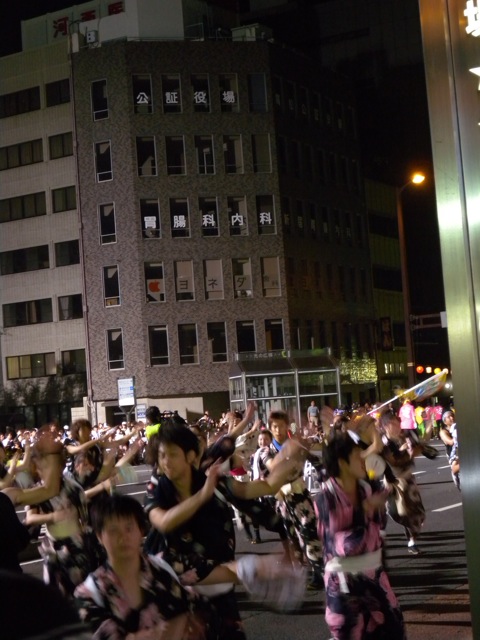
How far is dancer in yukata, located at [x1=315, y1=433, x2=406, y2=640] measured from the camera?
20.1 feet

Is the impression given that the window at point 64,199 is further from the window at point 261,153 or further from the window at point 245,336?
the window at point 245,336

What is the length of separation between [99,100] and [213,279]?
10.8m

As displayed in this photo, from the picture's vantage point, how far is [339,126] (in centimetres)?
6359

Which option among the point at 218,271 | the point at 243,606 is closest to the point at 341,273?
the point at 218,271

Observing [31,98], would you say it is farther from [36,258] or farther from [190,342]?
[190,342]

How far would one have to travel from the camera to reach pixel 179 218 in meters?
56.7

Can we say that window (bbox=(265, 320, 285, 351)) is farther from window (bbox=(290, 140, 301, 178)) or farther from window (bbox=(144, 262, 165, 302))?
window (bbox=(290, 140, 301, 178))

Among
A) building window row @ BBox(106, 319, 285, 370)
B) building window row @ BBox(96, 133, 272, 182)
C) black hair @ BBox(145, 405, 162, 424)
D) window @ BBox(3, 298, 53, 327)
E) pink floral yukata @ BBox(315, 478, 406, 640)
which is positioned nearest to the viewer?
pink floral yukata @ BBox(315, 478, 406, 640)

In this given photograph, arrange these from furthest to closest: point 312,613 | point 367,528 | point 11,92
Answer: point 11,92 < point 312,613 < point 367,528

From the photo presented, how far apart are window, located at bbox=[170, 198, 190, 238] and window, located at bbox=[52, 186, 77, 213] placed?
17.7 feet

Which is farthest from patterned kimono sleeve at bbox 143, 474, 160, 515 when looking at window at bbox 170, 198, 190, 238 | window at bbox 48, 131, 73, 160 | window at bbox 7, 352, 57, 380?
→ window at bbox 7, 352, 57, 380

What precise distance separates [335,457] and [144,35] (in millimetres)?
53521

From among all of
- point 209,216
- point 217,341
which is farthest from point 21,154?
point 217,341

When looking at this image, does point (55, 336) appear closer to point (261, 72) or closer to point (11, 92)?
point (11, 92)
